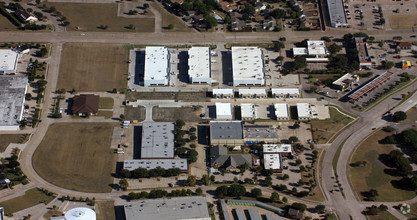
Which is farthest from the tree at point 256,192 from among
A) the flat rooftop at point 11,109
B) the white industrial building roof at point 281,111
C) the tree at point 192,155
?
the flat rooftop at point 11,109

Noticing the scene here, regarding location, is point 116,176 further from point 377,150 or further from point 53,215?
point 377,150

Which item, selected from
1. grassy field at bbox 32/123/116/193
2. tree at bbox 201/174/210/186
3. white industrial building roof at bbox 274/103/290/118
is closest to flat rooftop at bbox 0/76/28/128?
grassy field at bbox 32/123/116/193

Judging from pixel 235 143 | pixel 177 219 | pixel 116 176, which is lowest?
pixel 177 219

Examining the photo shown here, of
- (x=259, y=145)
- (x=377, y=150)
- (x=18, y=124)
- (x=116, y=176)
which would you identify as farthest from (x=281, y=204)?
(x=18, y=124)

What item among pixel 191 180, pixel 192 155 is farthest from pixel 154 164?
pixel 191 180

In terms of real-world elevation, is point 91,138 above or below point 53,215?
above

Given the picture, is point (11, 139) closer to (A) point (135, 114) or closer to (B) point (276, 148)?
(A) point (135, 114)

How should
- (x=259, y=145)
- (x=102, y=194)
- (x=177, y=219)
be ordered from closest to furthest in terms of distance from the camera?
(x=177, y=219)
(x=102, y=194)
(x=259, y=145)

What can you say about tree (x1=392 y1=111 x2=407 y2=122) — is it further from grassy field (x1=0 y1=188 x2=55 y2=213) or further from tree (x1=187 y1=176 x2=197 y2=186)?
grassy field (x1=0 y1=188 x2=55 y2=213)
